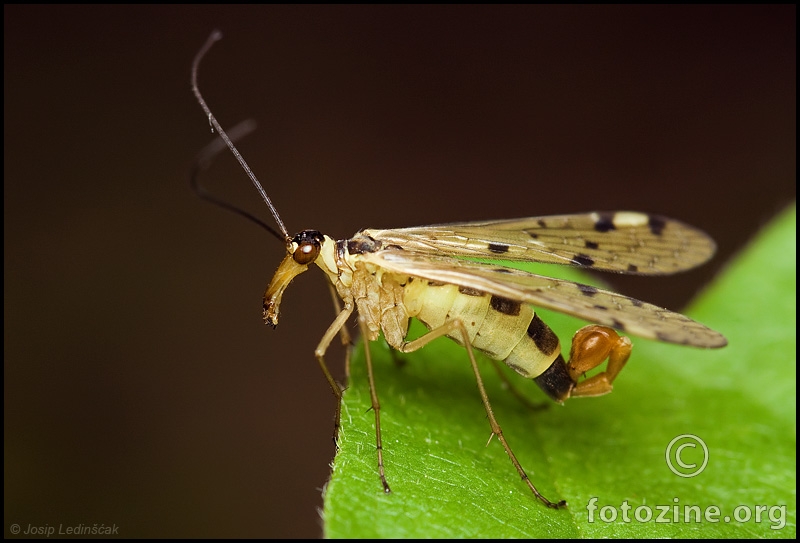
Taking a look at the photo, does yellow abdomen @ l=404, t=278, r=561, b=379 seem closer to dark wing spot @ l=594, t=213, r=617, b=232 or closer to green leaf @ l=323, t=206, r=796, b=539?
green leaf @ l=323, t=206, r=796, b=539

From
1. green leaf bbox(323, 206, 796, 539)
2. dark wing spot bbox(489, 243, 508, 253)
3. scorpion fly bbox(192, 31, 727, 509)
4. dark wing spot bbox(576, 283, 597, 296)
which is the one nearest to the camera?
green leaf bbox(323, 206, 796, 539)

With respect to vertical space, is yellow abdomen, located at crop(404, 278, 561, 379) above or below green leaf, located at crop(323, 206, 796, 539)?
above

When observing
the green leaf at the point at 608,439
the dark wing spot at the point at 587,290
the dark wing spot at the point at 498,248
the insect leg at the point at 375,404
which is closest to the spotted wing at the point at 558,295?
the dark wing spot at the point at 587,290

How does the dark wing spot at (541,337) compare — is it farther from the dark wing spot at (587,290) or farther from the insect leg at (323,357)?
the insect leg at (323,357)

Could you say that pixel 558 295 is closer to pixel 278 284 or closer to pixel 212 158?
pixel 278 284

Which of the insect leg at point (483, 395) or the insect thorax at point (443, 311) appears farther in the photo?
the insect thorax at point (443, 311)

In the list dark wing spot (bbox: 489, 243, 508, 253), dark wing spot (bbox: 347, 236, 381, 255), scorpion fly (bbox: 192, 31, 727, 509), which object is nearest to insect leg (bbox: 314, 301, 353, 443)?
scorpion fly (bbox: 192, 31, 727, 509)
